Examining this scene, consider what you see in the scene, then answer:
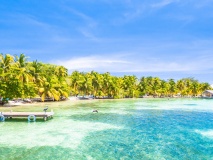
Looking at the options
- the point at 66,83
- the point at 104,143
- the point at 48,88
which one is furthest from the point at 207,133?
the point at 66,83

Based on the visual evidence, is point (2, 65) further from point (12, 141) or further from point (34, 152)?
point (34, 152)

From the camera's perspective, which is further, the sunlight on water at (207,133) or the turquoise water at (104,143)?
the sunlight on water at (207,133)

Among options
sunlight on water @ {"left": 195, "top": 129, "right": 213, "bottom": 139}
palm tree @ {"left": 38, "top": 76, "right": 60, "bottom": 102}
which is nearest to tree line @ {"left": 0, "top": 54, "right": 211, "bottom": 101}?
palm tree @ {"left": 38, "top": 76, "right": 60, "bottom": 102}

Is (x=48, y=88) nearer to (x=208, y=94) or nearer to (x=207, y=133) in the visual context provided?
(x=207, y=133)

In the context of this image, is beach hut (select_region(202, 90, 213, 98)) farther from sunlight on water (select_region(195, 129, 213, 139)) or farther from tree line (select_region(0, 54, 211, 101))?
sunlight on water (select_region(195, 129, 213, 139))

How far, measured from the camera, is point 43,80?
53719 mm

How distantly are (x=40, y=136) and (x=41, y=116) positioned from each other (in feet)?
28.5

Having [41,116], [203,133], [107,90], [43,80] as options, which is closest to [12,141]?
[41,116]

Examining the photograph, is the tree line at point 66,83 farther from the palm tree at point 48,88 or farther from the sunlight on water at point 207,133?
the sunlight on water at point 207,133

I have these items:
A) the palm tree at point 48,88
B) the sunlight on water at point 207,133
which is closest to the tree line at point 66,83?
the palm tree at point 48,88

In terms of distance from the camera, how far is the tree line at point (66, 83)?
131 ft

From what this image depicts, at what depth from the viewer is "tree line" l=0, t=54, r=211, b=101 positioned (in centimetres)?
3997

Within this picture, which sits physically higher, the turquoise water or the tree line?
the tree line

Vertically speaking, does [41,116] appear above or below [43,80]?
below
